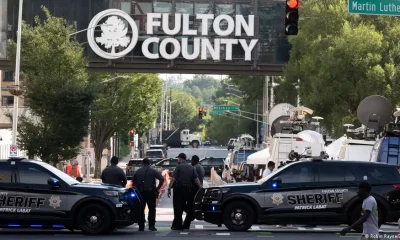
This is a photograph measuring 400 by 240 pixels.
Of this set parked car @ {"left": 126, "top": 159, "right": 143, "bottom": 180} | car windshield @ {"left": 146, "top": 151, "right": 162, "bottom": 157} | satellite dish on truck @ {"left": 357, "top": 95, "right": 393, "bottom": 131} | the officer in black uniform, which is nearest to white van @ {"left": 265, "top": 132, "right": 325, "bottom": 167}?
satellite dish on truck @ {"left": 357, "top": 95, "right": 393, "bottom": 131}

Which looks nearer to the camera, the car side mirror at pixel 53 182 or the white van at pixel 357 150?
the car side mirror at pixel 53 182

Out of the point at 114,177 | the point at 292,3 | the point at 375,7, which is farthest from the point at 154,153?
the point at 114,177

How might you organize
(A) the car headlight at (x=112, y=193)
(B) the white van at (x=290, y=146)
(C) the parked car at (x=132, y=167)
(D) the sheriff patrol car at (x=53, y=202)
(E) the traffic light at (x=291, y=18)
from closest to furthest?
(D) the sheriff patrol car at (x=53, y=202) < (A) the car headlight at (x=112, y=193) < (E) the traffic light at (x=291, y=18) < (B) the white van at (x=290, y=146) < (C) the parked car at (x=132, y=167)

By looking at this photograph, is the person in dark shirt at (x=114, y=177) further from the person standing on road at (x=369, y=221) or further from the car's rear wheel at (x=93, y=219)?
the person standing on road at (x=369, y=221)

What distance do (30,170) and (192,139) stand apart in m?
105

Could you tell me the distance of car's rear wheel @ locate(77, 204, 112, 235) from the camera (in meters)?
20.7

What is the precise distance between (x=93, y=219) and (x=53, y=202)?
0.95m

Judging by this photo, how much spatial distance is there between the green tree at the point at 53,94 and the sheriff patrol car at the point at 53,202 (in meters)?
14.8

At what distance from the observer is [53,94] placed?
35781 mm

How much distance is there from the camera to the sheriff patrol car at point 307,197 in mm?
21828

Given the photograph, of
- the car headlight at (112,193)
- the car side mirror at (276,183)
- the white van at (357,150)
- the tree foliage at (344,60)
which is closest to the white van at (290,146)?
the white van at (357,150)

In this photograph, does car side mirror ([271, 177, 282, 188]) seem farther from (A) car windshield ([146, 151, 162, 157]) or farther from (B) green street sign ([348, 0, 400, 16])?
(A) car windshield ([146, 151, 162, 157])

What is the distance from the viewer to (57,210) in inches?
812

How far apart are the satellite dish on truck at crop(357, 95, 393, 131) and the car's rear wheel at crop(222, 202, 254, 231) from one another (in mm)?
10299
